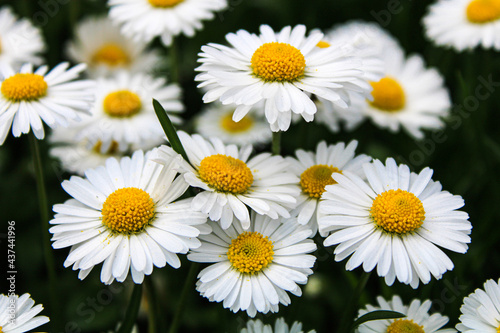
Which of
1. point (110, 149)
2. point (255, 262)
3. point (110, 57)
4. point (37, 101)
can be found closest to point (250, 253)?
point (255, 262)

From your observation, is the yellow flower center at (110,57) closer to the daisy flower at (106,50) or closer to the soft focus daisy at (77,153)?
the daisy flower at (106,50)

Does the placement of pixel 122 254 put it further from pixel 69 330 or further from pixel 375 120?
pixel 375 120

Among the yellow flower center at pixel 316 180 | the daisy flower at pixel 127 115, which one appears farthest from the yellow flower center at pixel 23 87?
the yellow flower center at pixel 316 180

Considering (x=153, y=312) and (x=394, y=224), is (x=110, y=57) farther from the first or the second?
(x=394, y=224)

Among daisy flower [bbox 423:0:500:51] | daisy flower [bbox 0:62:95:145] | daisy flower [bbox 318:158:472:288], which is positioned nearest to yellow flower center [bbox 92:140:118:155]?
daisy flower [bbox 0:62:95:145]

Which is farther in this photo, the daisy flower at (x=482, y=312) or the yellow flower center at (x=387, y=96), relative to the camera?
the yellow flower center at (x=387, y=96)
